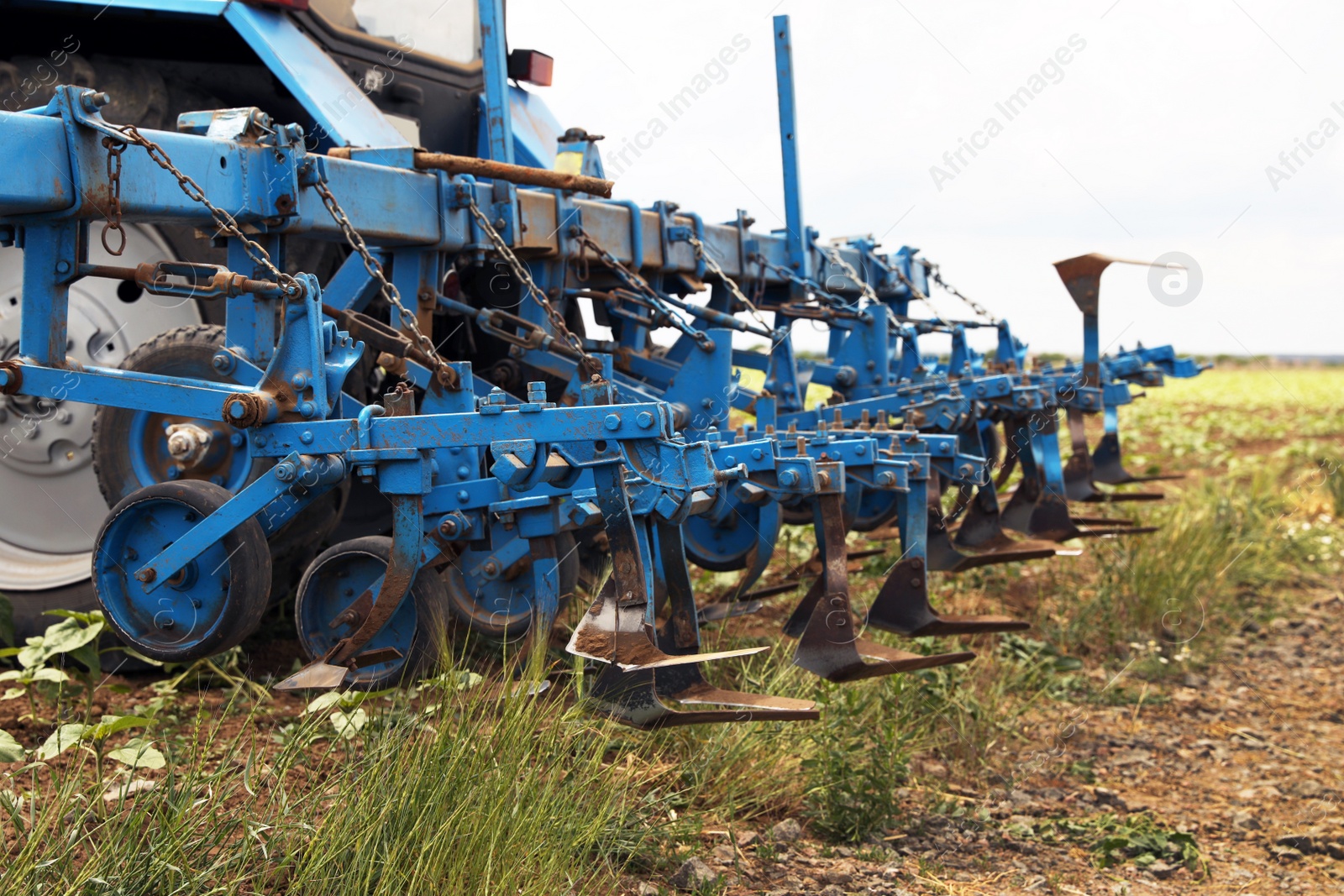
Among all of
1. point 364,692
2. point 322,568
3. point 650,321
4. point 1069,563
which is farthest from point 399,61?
point 1069,563

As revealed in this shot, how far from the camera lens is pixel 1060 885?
11.6 feet

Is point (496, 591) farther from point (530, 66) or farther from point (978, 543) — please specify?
point (530, 66)

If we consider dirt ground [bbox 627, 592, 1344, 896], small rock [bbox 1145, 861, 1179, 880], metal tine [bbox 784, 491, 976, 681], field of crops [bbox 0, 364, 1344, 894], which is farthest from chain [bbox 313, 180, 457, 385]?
small rock [bbox 1145, 861, 1179, 880]

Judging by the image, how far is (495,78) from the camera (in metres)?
5.08

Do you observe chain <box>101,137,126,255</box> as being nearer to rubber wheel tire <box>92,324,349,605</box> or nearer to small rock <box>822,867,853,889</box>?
rubber wheel tire <box>92,324,349,605</box>

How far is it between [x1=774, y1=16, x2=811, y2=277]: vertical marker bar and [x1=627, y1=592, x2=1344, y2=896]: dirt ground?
259 centimetres

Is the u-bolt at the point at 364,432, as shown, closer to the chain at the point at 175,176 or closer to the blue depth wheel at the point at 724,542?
the chain at the point at 175,176

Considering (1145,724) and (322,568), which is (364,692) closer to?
(322,568)

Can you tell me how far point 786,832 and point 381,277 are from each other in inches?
76.4

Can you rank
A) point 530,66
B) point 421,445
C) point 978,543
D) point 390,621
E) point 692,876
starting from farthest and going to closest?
1. point 530,66
2. point 978,543
3. point 390,621
4. point 421,445
5. point 692,876

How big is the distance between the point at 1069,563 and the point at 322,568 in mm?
4704

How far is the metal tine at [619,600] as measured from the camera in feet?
10.2

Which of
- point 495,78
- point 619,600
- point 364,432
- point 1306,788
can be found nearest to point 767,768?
point 619,600

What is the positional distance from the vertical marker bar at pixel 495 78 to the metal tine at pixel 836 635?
7.16ft
